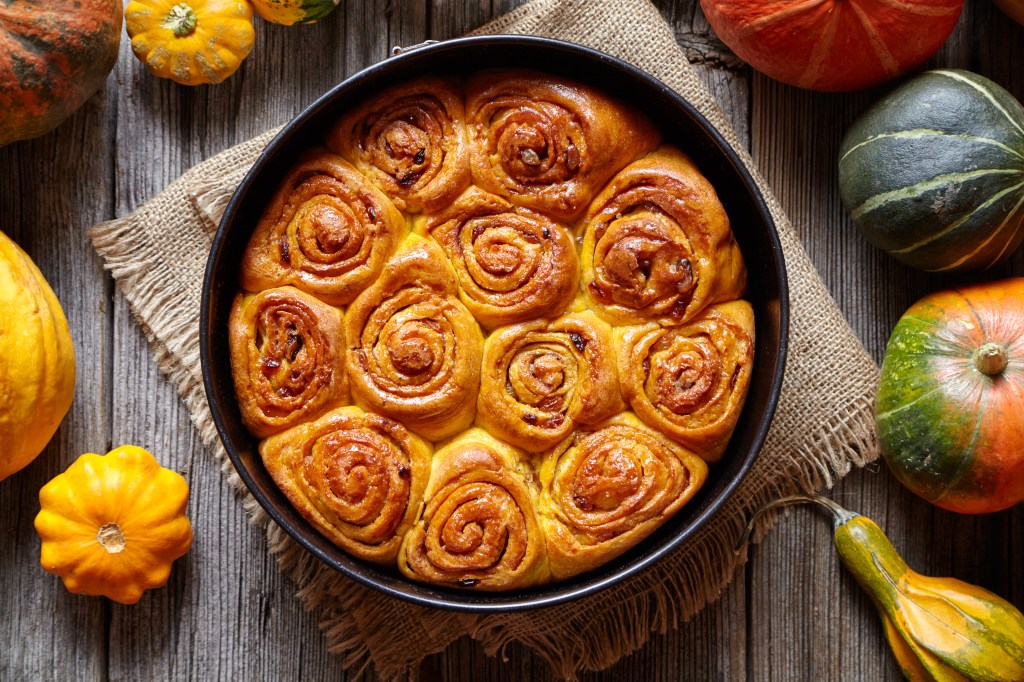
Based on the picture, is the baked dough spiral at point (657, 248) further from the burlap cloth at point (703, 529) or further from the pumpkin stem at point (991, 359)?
the pumpkin stem at point (991, 359)

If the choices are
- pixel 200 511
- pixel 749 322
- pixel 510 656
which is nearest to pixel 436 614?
pixel 510 656

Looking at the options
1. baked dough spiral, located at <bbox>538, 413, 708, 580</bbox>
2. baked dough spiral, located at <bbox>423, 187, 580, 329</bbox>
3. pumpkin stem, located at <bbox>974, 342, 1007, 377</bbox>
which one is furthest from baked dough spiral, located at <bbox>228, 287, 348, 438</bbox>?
pumpkin stem, located at <bbox>974, 342, 1007, 377</bbox>

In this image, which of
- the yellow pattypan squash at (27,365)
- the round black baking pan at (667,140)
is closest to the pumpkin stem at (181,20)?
the round black baking pan at (667,140)

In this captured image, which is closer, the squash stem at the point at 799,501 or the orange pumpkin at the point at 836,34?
the orange pumpkin at the point at 836,34

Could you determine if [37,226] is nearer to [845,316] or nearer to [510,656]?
[510,656]

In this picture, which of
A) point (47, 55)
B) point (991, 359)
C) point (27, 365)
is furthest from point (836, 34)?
point (27, 365)

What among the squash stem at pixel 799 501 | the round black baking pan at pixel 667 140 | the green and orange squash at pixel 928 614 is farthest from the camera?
the squash stem at pixel 799 501

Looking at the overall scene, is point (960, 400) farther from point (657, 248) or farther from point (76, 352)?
point (76, 352)
